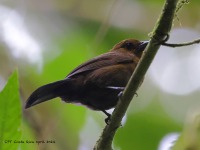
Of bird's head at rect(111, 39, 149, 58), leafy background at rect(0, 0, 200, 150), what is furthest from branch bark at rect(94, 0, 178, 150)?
bird's head at rect(111, 39, 149, 58)

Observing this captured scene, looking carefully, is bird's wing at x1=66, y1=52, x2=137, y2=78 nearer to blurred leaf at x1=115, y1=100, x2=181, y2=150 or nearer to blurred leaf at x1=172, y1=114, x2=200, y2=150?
blurred leaf at x1=115, y1=100, x2=181, y2=150

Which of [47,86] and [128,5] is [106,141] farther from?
[128,5]

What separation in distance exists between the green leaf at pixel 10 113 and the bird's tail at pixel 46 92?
85cm

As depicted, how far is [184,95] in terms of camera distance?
4.48 m

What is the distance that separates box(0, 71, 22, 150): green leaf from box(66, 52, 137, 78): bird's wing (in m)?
1.64

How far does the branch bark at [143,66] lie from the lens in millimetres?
1857

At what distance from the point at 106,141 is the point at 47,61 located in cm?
64

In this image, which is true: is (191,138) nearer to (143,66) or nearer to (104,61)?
(143,66)

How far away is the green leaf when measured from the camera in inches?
65.1

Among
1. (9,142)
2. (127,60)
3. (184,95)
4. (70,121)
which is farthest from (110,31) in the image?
(9,142)

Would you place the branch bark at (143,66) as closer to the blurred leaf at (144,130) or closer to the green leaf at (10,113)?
the blurred leaf at (144,130)

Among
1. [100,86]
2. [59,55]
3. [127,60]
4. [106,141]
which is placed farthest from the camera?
[127,60]

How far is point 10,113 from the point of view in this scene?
1681 millimetres

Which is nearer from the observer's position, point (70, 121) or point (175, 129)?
point (70, 121)
